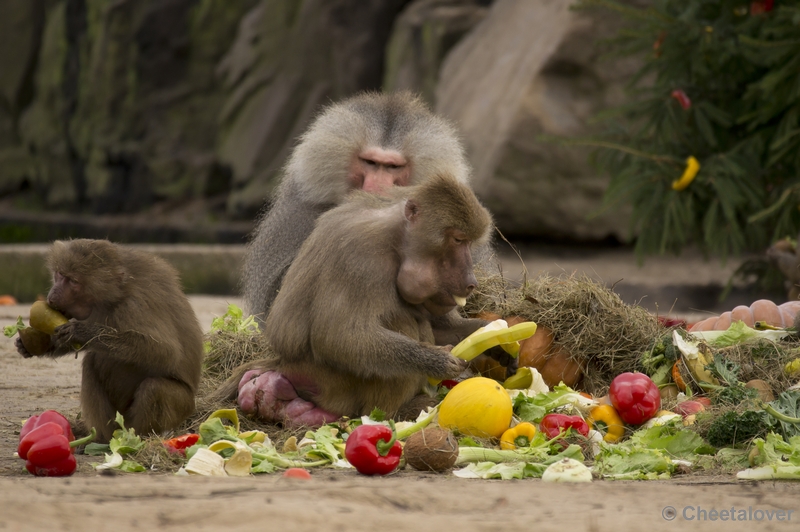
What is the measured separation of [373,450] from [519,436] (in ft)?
2.38

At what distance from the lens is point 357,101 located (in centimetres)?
530

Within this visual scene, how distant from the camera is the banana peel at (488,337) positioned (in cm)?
391

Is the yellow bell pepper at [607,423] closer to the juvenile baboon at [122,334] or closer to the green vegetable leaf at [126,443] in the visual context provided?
the juvenile baboon at [122,334]

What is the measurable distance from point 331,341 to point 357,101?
204cm

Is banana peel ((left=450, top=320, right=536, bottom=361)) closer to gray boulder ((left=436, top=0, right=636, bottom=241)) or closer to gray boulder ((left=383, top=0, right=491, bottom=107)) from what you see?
gray boulder ((left=436, top=0, right=636, bottom=241))

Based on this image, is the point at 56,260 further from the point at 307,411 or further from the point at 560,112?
the point at 560,112

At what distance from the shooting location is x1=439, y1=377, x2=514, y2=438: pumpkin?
357 cm

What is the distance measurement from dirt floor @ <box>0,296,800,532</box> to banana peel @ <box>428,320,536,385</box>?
0.96m

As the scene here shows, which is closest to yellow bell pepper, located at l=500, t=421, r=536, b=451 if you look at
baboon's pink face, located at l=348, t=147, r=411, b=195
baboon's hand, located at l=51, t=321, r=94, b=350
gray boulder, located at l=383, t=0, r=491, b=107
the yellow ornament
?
baboon's hand, located at l=51, t=321, r=94, b=350

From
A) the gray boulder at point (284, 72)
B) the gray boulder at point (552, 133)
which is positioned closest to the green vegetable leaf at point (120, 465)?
the gray boulder at point (552, 133)

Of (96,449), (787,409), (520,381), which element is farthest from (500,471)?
(96,449)

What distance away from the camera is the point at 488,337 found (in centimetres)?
391

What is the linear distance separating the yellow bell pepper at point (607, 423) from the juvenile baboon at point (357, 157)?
167 cm

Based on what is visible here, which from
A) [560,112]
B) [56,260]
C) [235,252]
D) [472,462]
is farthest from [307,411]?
[560,112]
